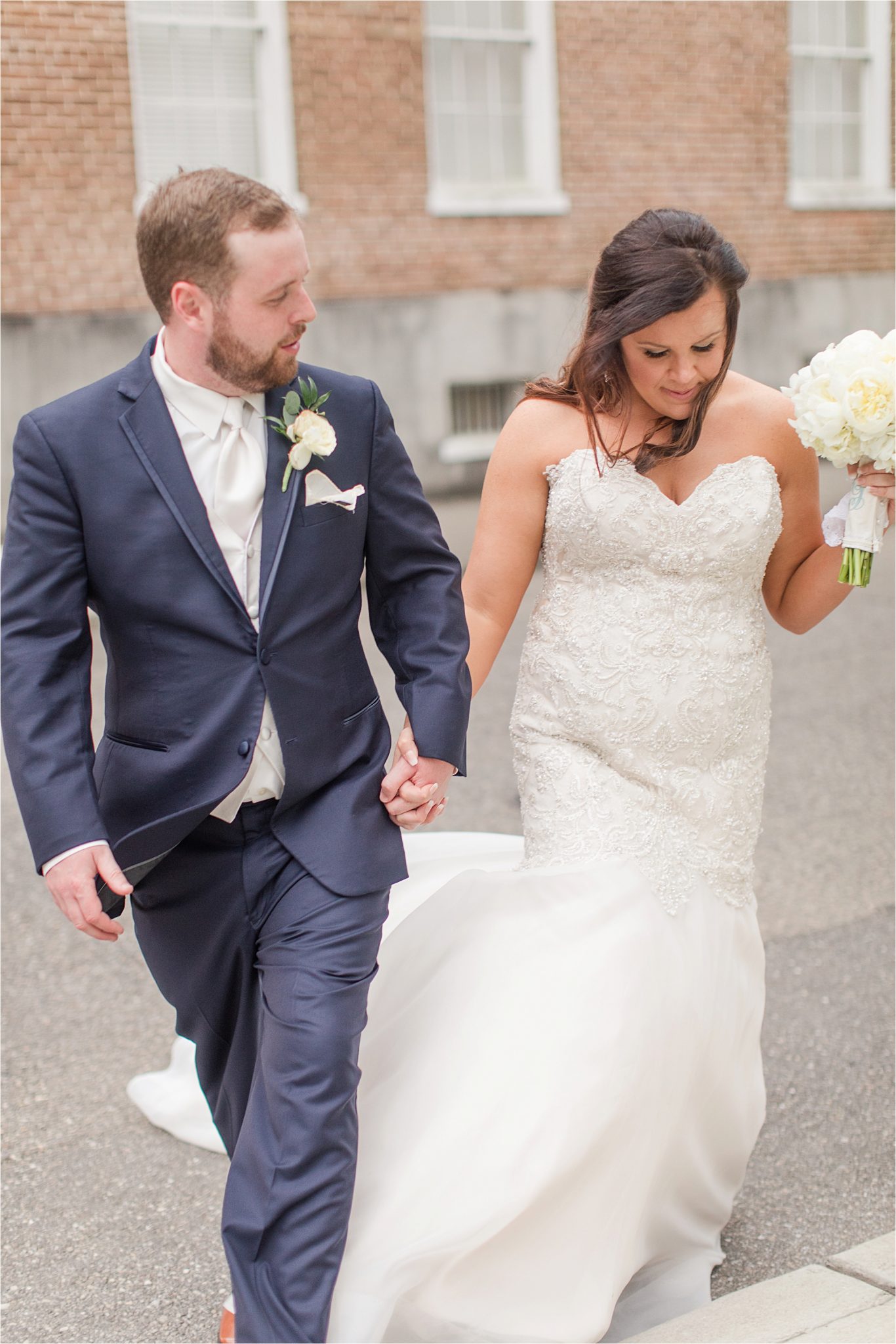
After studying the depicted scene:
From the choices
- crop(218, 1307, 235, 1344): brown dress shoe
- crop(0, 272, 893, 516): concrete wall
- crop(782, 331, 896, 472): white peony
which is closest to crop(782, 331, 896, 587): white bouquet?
crop(782, 331, 896, 472): white peony

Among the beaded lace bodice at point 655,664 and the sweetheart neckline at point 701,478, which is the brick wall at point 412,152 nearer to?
the sweetheart neckline at point 701,478

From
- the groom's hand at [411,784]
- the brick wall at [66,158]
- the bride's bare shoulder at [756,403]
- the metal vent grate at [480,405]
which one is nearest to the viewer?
the groom's hand at [411,784]

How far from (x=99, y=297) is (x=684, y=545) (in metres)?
9.43

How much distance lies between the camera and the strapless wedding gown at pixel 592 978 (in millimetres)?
2646

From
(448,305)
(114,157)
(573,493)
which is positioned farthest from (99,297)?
(573,493)

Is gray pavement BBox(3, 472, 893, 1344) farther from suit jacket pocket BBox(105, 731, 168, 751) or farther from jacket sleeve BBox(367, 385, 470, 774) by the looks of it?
jacket sleeve BBox(367, 385, 470, 774)

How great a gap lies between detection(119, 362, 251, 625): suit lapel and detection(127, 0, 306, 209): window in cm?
973

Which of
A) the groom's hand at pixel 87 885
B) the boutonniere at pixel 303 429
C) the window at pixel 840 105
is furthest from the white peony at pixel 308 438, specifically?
the window at pixel 840 105

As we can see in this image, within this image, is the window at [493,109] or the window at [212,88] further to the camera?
the window at [493,109]

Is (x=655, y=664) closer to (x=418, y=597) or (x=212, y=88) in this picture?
(x=418, y=597)

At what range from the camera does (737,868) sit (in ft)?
10.3

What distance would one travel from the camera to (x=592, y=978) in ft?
9.18

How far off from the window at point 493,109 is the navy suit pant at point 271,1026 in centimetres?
1117

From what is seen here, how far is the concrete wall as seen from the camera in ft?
37.3
